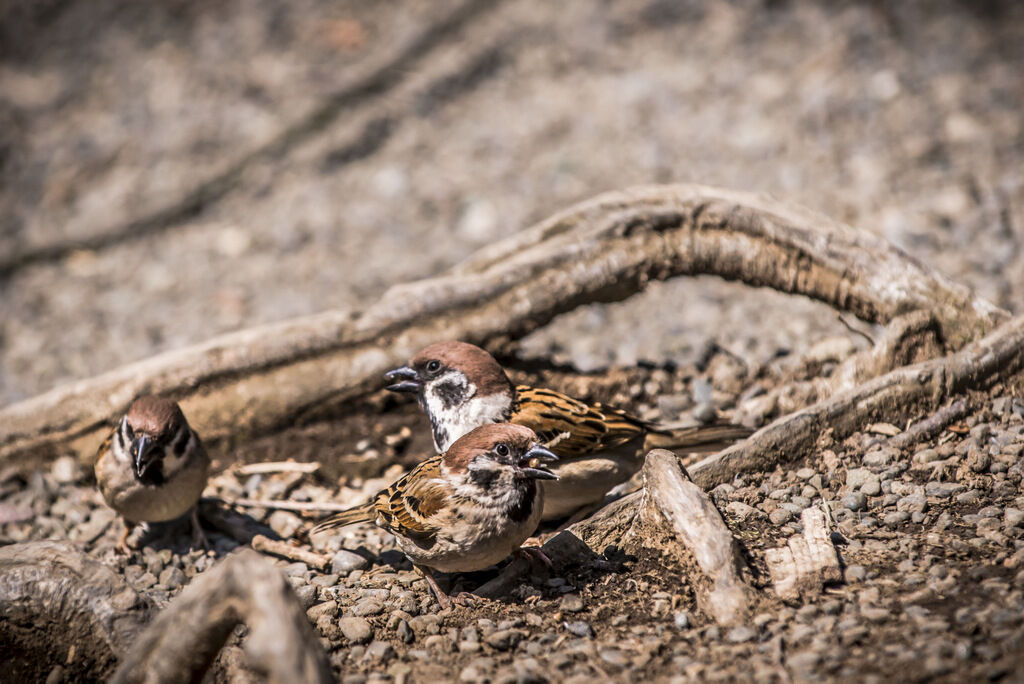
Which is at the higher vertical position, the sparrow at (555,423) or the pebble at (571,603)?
the sparrow at (555,423)

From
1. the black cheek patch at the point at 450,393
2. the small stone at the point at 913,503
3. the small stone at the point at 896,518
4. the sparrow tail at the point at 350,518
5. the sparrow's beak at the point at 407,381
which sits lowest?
the small stone at the point at 896,518

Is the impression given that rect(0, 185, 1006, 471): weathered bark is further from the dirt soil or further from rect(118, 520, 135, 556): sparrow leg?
rect(118, 520, 135, 556): sparrow leg

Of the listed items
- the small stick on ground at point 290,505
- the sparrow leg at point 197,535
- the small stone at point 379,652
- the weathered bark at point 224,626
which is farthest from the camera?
the small stick on ground at point 290,505

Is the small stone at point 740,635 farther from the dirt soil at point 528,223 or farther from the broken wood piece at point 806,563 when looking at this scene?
the broken wood piece at point 806,563

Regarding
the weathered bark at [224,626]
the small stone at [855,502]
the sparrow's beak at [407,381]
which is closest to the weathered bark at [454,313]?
the sparrow's beak at [407,381]

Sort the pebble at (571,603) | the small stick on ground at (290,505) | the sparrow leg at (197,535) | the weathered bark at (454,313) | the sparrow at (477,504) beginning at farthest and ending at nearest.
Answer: the weathered bark at (454,313) → the small stick on ground at (290,505) → the sparrow leg at (197,535) → the sparrow at (477,504) → the pebble at (571,603)

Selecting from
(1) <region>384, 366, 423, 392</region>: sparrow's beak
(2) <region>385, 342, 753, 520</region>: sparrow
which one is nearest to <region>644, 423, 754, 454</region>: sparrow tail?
(2) <region>385, 342, 753, 520</region>: sparrow

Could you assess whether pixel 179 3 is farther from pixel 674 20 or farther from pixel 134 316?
pixel 674 20
